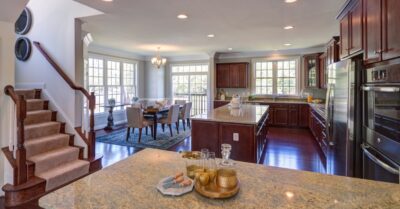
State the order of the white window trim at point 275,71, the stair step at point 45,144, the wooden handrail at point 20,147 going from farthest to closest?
the white window trim at point 275,71, the stair step at point 45,144, the wooden handrail at point 20,147

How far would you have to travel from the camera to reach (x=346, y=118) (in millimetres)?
2396

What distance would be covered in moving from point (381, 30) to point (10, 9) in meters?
3.90

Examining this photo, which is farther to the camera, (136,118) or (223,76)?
(223,76)

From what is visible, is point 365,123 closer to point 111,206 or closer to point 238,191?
point 238,191

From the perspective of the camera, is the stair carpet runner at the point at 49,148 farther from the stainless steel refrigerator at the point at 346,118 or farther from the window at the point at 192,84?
the window at the point at 192,84

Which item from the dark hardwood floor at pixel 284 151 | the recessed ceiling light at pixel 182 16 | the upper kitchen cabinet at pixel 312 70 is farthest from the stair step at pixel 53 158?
the upper kitchen cabinet at pixel 312 70

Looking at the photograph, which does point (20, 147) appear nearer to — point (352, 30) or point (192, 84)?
point (352, 30)

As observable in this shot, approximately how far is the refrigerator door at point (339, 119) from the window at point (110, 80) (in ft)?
19.7

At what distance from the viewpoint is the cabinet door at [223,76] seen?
27.9 ft

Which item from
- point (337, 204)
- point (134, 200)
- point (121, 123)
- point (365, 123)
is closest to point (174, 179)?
point (134, 200)

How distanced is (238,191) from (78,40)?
4.00 m

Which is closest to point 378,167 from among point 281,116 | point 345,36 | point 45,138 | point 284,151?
point 345,36

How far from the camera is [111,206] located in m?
1.03

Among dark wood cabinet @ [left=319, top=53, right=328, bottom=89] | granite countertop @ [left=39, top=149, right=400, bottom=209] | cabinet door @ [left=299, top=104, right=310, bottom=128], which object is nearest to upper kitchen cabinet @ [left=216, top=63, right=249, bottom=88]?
cabinet door @ [left=299, top=104, right=310, bottom=128]
